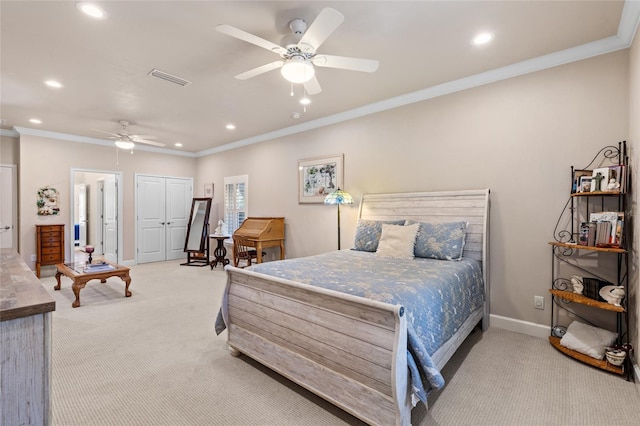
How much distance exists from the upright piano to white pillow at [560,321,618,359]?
397cm

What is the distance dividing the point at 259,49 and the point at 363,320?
2.47 metres

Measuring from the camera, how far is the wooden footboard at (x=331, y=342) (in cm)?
157

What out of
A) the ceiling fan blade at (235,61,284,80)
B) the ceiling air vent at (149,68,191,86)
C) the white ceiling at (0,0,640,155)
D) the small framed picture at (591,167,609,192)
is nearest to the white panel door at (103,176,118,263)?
the white ceiling at (0,0,640,155)

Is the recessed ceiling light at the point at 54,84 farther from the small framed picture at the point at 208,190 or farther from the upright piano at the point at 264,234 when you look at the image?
the small framed picture at the point at 208,190

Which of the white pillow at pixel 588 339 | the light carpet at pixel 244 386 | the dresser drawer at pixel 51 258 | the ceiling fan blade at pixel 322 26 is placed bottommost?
the light carpet at pixel 244 386

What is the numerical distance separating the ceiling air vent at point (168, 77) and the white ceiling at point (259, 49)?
3.2 inches

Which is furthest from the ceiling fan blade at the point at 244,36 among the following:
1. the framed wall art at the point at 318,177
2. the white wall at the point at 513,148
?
the framed wall art at the point at 318,177

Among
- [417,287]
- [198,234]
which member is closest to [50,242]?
[198,234]

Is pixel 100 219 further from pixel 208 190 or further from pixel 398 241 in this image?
pixel 398 241

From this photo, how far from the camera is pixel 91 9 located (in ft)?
7.29

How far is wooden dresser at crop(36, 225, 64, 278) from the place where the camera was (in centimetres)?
538

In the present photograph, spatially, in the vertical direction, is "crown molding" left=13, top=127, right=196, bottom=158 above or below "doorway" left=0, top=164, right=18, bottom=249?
above

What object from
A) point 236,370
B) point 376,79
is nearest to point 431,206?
point 376,79

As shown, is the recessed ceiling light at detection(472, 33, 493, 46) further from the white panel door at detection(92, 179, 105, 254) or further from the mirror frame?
the white panel door at detection(92, 179, 105, 254)
